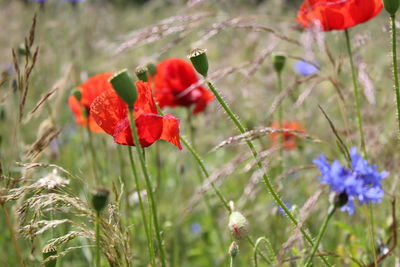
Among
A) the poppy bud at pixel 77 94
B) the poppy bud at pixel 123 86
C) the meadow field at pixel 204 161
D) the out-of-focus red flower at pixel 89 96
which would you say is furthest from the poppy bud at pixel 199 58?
the poppy bud at pixel 77 94

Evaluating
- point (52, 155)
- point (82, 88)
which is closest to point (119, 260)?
point (82, 88)

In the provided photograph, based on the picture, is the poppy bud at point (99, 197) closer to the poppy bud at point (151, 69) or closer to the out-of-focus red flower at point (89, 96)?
the out-of-focus red flower at point (89, 96)

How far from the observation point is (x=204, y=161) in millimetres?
1641

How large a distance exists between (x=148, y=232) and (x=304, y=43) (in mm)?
433

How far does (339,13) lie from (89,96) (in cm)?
69

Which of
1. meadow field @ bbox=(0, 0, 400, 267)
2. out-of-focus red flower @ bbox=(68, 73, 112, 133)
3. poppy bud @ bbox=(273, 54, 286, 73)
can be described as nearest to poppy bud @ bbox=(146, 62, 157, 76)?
meadow field @ bbox=(0, 0, 400, 267)

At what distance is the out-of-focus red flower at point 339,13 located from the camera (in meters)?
1.18

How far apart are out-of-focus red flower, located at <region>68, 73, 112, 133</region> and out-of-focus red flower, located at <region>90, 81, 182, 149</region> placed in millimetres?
437

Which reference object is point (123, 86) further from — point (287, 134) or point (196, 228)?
point (196, 228)

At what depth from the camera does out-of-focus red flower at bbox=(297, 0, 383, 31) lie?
46.3 inches

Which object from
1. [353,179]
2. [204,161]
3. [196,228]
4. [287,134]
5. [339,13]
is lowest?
[196,228]

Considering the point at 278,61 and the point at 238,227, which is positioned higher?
the point at 278,61

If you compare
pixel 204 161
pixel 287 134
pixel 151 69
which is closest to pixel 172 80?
pixel 151 69

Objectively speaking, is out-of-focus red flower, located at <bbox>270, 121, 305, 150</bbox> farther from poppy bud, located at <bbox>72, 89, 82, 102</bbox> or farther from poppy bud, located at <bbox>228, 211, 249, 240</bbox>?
poppy bud, located at <bbox>228, 211, 249, 240</bbox>
